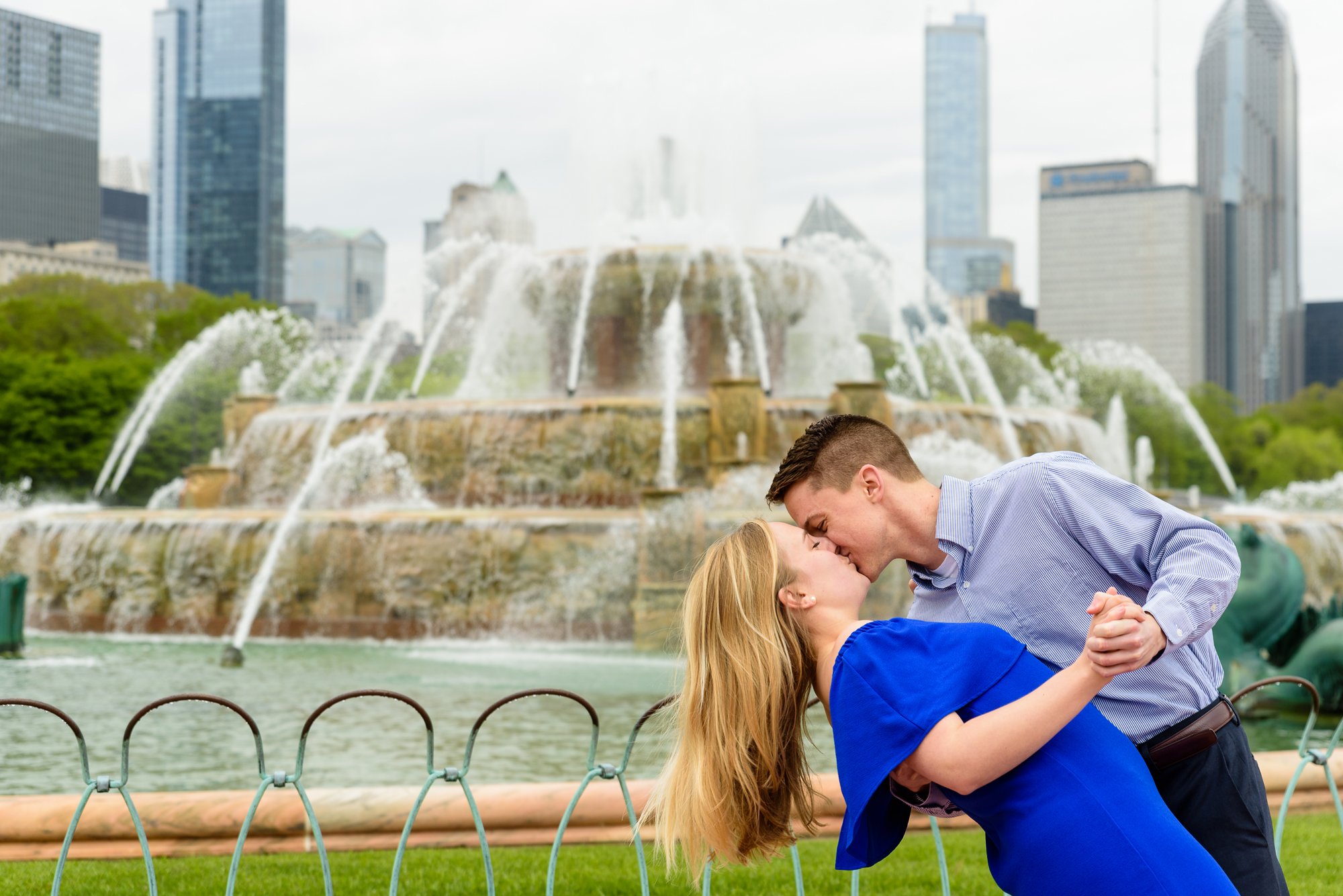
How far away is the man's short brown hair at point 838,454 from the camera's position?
2.85 meters

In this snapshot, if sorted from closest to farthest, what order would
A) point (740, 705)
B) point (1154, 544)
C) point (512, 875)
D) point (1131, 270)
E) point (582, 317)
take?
point (740, 705) < point (1154, 544) < point (512, 875) < point (582, 317) < point (1131, 270)

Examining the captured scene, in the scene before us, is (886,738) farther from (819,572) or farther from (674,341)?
(674,341)

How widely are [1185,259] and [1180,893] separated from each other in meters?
191

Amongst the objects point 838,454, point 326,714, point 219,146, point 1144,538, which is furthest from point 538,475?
point 219,146

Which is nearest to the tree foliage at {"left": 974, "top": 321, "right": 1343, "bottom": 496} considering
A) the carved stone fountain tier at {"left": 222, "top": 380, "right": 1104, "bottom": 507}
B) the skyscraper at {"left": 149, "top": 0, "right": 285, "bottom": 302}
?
the carved stone fountain tier at {"left": 222, "top": 380, "right": 1104, "bottom": 507}

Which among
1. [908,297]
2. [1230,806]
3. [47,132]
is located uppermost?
[47,132]

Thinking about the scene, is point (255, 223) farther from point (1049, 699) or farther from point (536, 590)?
point (1049, 699)

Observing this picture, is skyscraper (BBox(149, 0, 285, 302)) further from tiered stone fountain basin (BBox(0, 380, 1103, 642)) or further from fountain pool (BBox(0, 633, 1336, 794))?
fountain pool (BBox(0, 633, 1336, 794))

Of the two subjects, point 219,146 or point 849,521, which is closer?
point 849,521

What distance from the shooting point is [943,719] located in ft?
7.36

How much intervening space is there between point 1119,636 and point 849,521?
748 mm

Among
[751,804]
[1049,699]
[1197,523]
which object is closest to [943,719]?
[1049,699]

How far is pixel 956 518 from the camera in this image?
9.37 feet

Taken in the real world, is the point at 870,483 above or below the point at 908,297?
below
